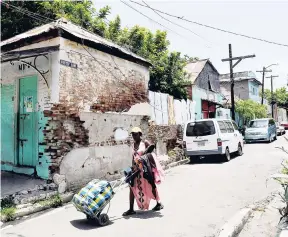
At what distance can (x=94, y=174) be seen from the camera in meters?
8.07

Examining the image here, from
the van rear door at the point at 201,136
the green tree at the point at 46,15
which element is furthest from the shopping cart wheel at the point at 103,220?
the green tree at the point at 46,15

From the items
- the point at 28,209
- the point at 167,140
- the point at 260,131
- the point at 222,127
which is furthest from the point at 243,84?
the point at 28,209

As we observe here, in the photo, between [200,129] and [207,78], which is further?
[207,78]

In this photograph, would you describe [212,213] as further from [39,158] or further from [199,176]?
[39,158]

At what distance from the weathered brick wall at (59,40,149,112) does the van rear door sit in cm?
244

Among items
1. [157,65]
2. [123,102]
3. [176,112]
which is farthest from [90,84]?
[157,65]

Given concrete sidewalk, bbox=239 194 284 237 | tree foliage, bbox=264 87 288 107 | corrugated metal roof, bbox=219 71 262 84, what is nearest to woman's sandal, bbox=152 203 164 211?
concrete sidewalk, bbox=239 194 284 237

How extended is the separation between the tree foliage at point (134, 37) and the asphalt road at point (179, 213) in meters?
7.69

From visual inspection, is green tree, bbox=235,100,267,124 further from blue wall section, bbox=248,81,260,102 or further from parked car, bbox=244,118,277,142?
blue wall section, bbox=248,81,260,102

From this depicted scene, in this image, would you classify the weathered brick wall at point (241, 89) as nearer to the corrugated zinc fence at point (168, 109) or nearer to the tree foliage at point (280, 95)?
the tree foliage at point (280, 95)

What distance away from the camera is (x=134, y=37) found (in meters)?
16.2

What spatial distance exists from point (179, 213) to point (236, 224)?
3.71 feet

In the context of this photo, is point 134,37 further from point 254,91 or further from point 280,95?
point 280,95

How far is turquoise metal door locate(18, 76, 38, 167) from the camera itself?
7.71 m
